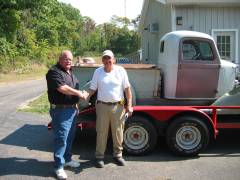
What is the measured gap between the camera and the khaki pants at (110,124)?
23.4ft

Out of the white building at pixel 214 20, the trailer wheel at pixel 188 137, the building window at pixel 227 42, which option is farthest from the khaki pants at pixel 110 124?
the building window at pixel 227 42

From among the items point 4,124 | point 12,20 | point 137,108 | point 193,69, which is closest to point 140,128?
point 137,108

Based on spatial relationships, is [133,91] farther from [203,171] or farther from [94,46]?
[94,46]

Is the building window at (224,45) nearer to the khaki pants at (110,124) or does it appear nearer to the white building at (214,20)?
the white building at (214,20)

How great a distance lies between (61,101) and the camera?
21.7 ft

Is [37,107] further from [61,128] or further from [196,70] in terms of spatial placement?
[61,128]

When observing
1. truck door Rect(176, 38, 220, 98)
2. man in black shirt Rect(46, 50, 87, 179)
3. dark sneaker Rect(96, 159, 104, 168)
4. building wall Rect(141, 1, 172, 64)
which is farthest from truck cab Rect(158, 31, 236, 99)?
building wall Rect(141, 1, 172, 64)

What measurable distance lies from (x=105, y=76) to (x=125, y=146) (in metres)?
1.41

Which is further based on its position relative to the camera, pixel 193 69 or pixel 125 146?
pixel 193 69

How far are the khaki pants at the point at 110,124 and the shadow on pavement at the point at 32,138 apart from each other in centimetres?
143

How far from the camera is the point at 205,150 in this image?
826 centimetres

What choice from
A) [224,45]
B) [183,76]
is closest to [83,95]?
[183,76]

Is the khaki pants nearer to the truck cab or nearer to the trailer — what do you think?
the trailer

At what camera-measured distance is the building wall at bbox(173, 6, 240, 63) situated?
15.2m
